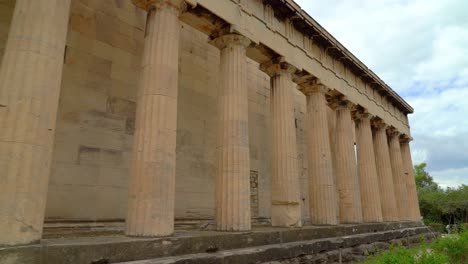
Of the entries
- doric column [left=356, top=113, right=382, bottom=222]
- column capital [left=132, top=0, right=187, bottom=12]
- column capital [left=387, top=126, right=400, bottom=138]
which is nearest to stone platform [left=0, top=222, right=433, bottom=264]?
doric column [left=356, top=113, right=382, bottom=222]

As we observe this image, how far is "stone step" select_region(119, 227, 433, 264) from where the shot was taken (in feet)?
31.1

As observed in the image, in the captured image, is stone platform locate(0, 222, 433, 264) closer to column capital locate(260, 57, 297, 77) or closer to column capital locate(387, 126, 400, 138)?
column capital locate(260, 57, 297, 77)

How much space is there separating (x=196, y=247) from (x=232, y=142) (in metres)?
4.53

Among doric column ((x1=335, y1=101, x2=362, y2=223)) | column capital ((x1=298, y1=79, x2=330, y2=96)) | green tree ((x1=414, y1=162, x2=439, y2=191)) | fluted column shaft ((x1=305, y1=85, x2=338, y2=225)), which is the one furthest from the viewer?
green tree ((x1=414, y1=162, x2=439, y2=191))

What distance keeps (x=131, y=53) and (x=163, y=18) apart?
4956 millimetres

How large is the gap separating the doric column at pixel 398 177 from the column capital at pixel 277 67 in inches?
659

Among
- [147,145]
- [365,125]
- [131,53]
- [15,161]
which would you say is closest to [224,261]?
[147,145]

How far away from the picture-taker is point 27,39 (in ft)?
26.0

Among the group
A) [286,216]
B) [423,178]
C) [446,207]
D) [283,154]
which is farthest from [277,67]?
[423,178]

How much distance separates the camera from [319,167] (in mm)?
18344

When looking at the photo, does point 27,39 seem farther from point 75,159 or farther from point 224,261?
point 224,261

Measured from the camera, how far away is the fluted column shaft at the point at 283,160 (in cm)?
1532

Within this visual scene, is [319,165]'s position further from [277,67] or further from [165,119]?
[165,119]

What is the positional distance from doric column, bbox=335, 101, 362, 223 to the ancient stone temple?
0.24 ft
